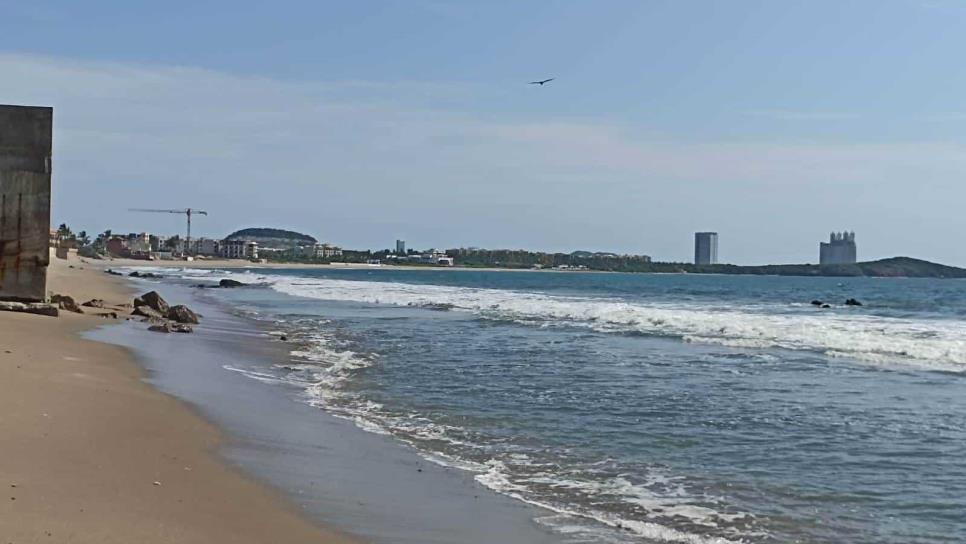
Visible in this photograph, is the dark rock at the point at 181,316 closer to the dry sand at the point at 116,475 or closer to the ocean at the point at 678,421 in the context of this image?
the ocean at the point at 678,421

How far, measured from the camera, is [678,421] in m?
11.4

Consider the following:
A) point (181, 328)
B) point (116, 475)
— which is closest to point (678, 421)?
point (116, 475)

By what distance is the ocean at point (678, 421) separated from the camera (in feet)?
24.1

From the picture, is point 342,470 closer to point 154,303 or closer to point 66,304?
point 66,304

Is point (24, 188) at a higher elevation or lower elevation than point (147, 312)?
higher

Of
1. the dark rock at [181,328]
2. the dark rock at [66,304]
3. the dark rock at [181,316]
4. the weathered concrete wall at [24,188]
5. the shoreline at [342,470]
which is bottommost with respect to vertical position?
the shoreline at [342,470]

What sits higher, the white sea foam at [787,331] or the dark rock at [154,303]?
the dark rock at [154,303]

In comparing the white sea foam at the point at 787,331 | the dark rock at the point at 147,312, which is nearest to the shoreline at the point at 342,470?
the dark rock at the point at 147,312

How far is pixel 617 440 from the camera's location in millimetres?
10188

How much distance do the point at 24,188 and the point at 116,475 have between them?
1563 centimetres

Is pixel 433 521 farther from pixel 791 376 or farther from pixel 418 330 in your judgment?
pixel 418 330

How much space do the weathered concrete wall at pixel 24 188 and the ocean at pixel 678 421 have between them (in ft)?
18.5

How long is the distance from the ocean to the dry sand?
6.59 ft

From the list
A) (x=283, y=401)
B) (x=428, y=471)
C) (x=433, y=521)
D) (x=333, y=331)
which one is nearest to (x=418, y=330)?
(x=333, y=331)
